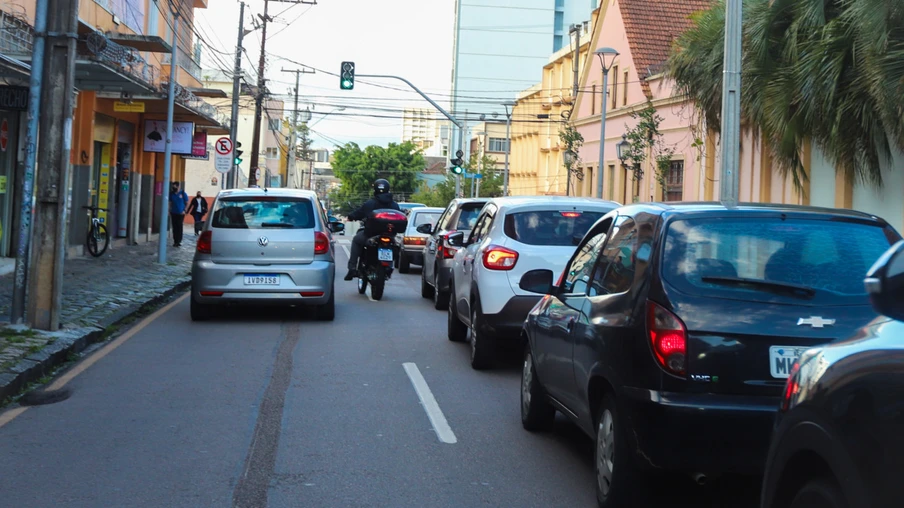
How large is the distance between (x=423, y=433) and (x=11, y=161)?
15.2 m

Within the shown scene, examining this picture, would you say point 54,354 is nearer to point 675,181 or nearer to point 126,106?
point 126,106

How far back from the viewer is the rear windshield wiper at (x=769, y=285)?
512 cm

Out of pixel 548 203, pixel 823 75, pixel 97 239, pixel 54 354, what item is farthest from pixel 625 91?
pixel 54 354

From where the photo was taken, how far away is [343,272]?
23.5 metres

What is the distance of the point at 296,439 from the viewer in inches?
273

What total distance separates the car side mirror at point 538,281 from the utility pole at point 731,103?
9.13 m

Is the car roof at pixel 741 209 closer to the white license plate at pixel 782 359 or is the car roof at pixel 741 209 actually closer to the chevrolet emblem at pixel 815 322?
the chevrolet emblem at pixel 815 322

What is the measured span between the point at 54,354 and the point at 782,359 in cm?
711

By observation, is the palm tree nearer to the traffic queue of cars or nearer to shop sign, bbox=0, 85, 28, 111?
the traffic queue of cars

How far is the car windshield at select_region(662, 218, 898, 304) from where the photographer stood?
16.8ft

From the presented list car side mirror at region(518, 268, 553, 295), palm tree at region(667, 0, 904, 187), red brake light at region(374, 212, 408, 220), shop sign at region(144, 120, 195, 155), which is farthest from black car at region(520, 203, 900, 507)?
shop sign at region(144, 120, 195, 155)

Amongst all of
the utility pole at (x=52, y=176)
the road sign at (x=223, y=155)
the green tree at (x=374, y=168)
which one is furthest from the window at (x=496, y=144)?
the utility pole at (x=52, y=176)

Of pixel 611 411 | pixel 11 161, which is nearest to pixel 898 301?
pixel 611 411

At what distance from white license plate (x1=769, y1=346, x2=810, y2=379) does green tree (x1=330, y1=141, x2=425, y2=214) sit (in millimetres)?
88831
